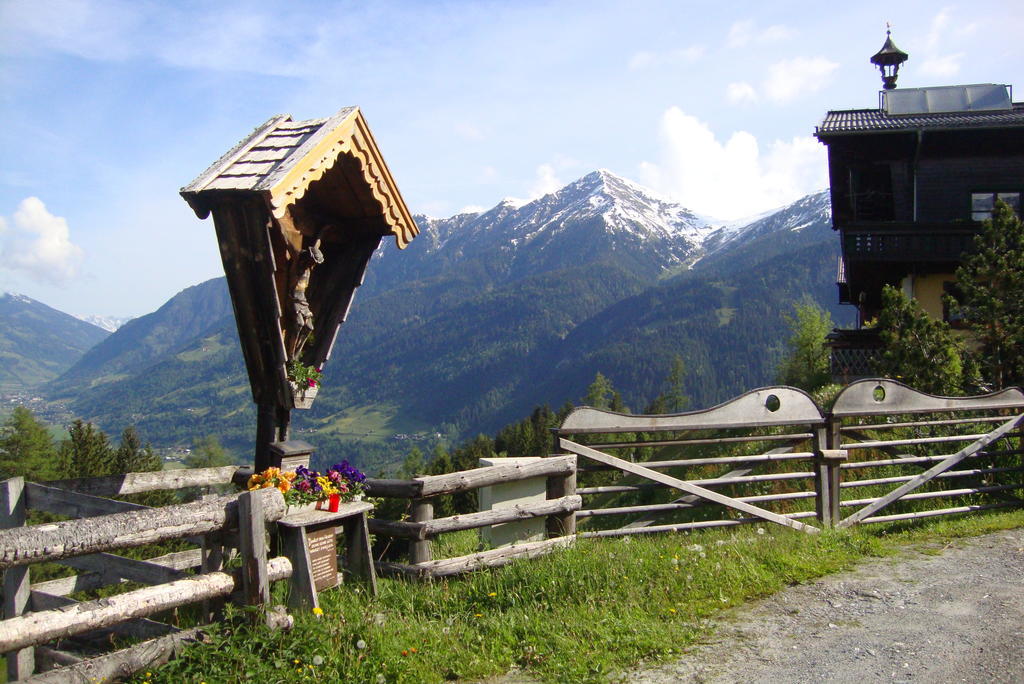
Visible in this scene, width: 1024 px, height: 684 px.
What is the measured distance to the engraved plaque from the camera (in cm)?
710

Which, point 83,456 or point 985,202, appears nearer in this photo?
point 985,202

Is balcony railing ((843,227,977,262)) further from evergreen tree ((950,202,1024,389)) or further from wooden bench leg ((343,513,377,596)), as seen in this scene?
wooden bench leg ((343,513,377,596))

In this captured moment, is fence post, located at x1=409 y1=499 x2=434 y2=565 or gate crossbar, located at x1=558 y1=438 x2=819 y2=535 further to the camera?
gate crossbar, located at x1=558 y1=438 x2=819 y2=535

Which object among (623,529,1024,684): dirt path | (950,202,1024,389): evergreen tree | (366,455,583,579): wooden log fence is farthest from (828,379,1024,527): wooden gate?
(950,202,1024,389): evergreen tree

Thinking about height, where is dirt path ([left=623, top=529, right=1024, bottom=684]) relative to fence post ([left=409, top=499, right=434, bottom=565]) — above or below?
below

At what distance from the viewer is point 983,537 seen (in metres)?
10.1

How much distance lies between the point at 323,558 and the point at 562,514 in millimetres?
2950

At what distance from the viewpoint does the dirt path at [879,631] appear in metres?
6.07

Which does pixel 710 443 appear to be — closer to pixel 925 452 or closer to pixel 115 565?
pixel 925 452

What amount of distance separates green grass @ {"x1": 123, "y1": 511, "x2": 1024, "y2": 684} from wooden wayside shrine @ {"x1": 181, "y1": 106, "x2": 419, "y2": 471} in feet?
7.87

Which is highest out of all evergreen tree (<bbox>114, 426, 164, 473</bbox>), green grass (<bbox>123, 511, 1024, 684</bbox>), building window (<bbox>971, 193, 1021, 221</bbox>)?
building window (<bbox>971, 193, 1021, 221</bbox>)

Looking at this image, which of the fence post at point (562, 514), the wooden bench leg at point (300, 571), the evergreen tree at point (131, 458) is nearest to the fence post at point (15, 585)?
the wooden bench leg at point (300, 571)

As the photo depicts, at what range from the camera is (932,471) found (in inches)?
433

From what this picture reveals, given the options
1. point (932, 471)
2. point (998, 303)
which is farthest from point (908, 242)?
point (932, 471)
